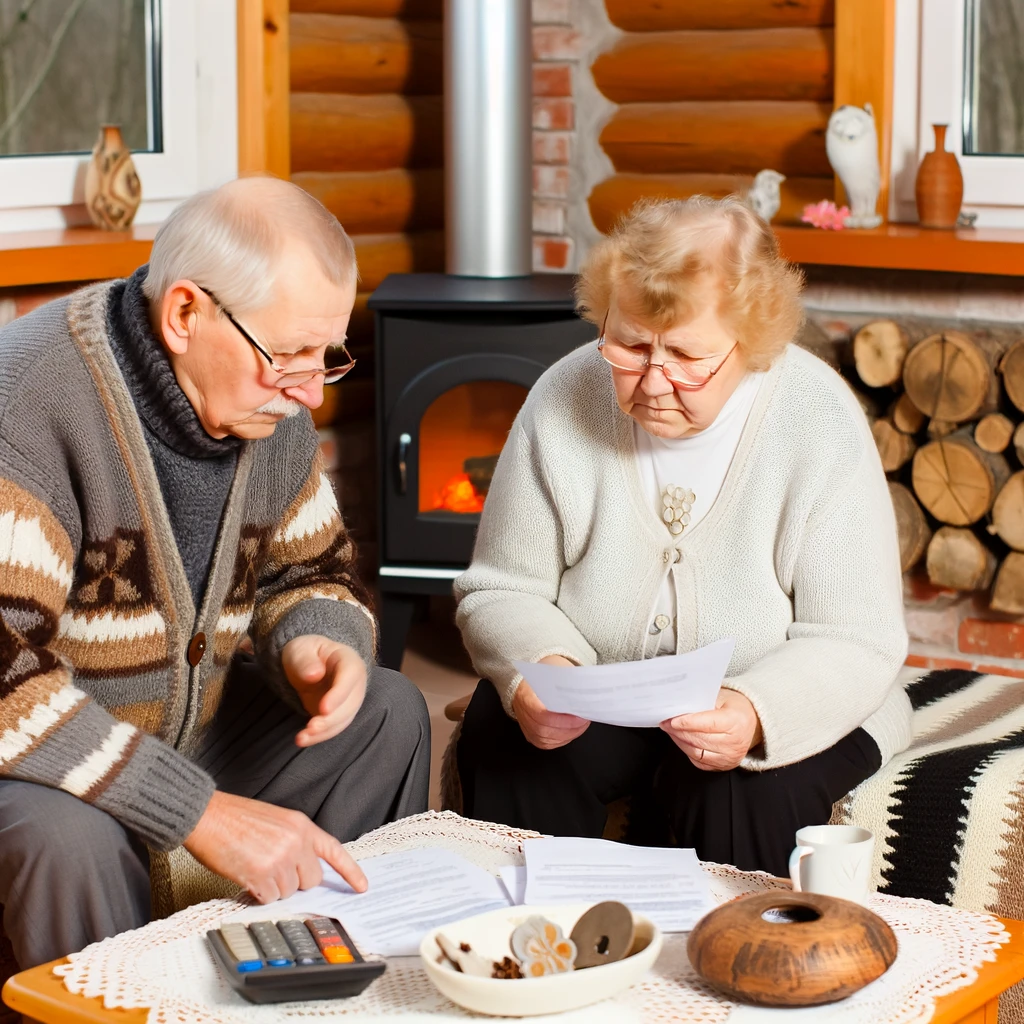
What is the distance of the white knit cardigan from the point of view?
6.41 feet

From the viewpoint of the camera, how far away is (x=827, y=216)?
3.40 meters

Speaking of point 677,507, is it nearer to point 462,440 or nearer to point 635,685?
point 635,685

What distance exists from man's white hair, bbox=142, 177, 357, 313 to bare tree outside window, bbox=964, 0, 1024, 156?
2.13 m

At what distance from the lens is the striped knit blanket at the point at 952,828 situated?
198 centimetres

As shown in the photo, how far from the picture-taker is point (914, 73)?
136 inches

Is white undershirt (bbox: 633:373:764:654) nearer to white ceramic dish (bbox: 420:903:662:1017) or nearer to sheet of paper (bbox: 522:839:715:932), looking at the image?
sheet of paper (bbox: 522:839:715:932)

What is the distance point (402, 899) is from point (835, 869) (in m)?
0.44

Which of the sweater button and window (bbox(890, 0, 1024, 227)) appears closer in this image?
the sweater button

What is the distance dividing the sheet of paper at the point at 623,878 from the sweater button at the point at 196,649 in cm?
48

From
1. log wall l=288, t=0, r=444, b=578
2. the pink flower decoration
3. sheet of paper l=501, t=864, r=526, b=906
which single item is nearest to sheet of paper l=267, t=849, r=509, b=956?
sheet of paper l=501, t=864, r=526, b=906

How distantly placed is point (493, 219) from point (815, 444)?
1818mm

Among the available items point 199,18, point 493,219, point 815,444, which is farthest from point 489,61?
point 815,444

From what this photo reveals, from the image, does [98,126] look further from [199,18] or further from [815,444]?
[815,444]

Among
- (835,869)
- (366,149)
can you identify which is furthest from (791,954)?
(366,149)
